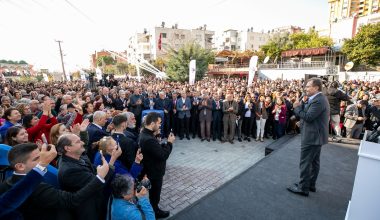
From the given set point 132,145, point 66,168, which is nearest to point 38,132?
point 132,145

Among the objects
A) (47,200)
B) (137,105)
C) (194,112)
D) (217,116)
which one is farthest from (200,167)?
(47,200)

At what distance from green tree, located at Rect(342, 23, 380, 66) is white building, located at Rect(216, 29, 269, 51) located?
3998cm

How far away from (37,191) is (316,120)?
3.77 metres

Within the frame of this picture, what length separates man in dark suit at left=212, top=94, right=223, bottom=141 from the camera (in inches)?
303

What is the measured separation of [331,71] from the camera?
27266mm

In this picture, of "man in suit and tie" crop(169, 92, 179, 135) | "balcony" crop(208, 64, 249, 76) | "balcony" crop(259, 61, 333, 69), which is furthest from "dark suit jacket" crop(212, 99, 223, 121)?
"balcony" crop(208, 64, 249, 76)

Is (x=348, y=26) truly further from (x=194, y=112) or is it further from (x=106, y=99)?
(x=106, y=99)

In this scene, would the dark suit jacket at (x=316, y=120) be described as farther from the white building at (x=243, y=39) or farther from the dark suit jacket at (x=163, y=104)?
the white building at (x=243, y=39)

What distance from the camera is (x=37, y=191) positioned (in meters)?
1.63

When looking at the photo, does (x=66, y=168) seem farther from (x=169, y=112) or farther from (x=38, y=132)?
(x=169, y=112)

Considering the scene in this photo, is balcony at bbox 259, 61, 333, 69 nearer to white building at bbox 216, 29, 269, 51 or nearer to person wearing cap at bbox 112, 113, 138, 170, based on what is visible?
person wearing cap at bbox 112, 113, 138, 170

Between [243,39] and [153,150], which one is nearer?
[153,150]

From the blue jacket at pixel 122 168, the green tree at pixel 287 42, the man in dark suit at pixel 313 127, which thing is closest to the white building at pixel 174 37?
the green tree at pixel 287 42

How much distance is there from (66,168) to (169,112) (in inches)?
236
